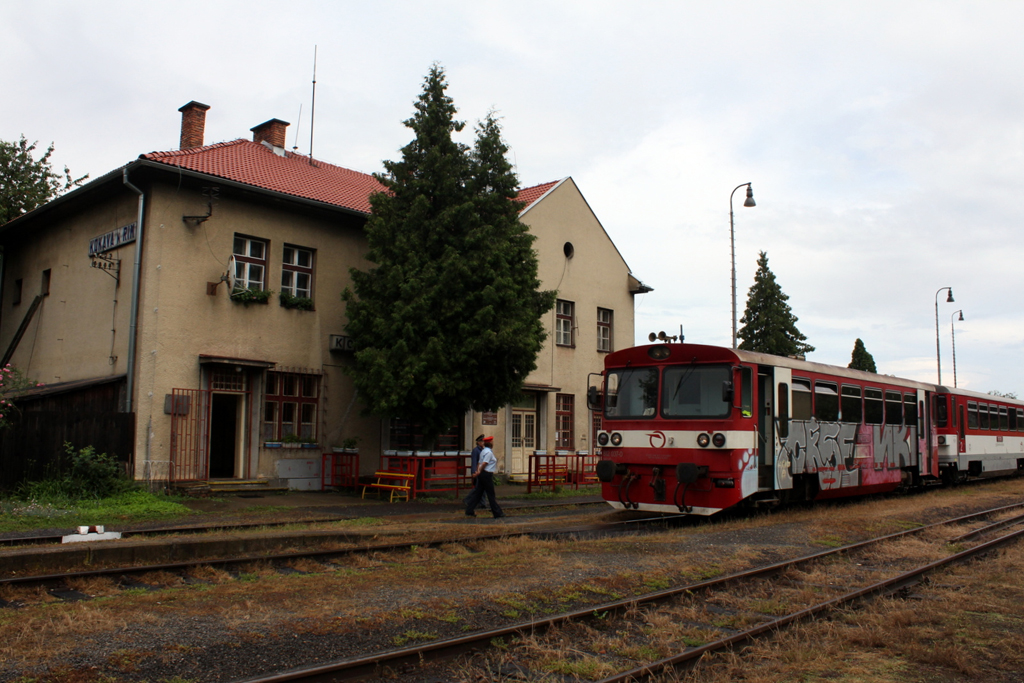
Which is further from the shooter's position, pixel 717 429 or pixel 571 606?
pixel 717 429

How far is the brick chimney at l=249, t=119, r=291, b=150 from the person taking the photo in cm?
2270

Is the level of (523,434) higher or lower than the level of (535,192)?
lower

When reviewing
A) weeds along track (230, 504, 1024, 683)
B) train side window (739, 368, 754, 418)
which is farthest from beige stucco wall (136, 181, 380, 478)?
weeds along track (230, 504, 1024, 683)

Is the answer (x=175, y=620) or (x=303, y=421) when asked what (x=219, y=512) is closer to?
(x=303, y=421)

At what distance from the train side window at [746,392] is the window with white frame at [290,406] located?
10296mm

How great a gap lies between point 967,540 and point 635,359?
5.61 m

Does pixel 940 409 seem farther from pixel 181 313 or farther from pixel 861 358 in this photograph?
pixel 861 358

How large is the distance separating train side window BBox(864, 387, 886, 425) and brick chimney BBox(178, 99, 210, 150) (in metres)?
17.6

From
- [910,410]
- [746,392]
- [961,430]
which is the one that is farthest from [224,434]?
[961,430]

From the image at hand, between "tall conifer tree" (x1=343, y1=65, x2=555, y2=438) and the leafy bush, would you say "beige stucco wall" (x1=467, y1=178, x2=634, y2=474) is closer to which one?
"tall conifer tree" (x1=343, y1=65, x2=555, y2=438)

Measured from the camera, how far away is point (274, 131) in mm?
22750

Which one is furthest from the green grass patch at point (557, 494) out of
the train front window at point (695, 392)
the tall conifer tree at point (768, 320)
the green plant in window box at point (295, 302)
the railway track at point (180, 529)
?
the tall conifer tree at point (768, 320)

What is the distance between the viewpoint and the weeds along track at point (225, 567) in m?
7.45

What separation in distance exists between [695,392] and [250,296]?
10086 millimetres
